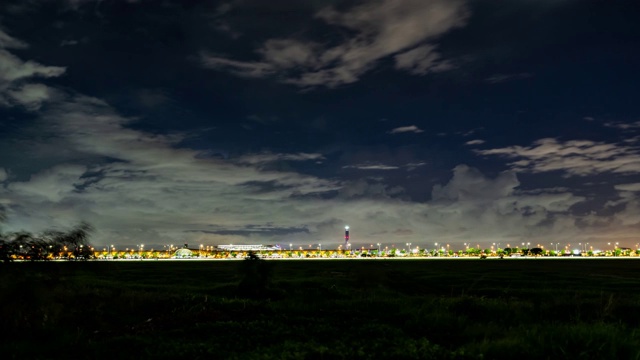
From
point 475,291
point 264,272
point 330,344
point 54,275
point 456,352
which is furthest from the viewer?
point 475,291

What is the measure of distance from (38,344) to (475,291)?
3282 centimetres

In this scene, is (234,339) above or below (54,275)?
below

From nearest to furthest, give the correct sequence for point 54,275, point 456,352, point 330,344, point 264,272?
point 456,352
point 330,344
point 54,275
point 264,272

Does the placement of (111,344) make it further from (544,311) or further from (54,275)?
(544,311)

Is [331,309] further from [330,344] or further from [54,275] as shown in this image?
[54,275]

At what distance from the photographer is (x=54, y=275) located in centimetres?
1917

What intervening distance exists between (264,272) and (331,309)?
807 centimetres

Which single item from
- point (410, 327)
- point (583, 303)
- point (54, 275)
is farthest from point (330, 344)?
point (583, 303)

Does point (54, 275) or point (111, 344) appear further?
A: point (54, 275)

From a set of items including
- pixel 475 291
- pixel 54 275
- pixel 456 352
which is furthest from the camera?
pixel 475 291

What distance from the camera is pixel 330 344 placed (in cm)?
1636

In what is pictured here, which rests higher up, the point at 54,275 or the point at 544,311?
the point at 54,275

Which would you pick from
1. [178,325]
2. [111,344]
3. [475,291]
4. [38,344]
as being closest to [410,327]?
[178,325]

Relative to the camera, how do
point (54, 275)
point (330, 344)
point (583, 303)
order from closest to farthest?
1. point (330, 344)
2. point (54, 275)
3. point (583, 303)
